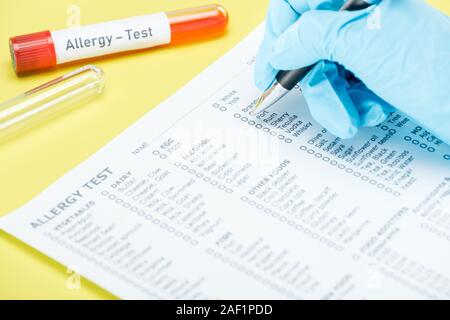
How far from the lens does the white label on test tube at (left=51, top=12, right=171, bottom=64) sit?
96 cm

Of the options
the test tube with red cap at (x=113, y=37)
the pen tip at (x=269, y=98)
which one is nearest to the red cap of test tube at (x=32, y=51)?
the test tube with red cap at (x=113, y=37)

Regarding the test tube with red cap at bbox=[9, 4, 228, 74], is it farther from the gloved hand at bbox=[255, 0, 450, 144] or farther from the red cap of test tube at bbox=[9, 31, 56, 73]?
the gloved hand at bbox=[255, 0, 450, 144]

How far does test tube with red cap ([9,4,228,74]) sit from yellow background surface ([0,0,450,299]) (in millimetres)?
15

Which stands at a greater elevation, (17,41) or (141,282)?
(17,41)

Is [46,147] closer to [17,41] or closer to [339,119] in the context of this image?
[17,41]

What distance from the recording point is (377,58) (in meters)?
0.80

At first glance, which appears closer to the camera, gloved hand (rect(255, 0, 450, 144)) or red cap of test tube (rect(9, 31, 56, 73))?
gloved hand (rect(255, 0, 450, 144))

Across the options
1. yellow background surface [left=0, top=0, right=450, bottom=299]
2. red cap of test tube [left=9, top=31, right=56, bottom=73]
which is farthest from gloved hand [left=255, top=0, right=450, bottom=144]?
red cap of test tube [left=9, top=31, right=56, bottom=73]

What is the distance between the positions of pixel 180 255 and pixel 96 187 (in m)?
0.14

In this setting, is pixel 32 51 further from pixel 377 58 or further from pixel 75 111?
pixel 377 58

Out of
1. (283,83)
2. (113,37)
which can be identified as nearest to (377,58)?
(283,83)

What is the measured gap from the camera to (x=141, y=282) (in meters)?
0.71

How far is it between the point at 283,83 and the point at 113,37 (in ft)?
0.82

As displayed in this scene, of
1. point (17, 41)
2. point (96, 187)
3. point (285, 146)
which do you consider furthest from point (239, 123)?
point (17, 41)
